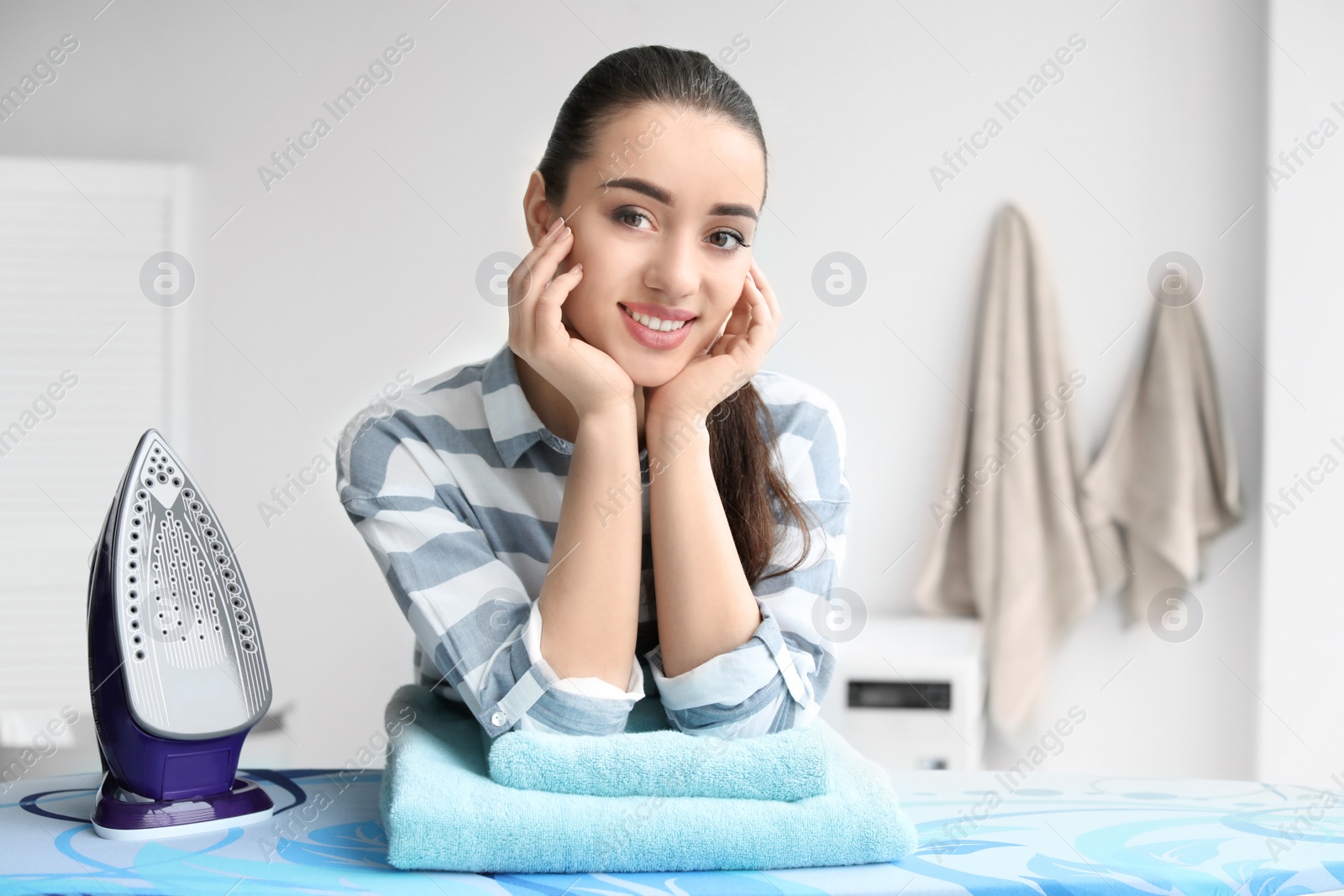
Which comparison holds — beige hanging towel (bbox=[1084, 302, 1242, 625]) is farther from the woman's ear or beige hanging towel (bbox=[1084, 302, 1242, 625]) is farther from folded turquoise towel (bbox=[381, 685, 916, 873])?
folded turquoise towel (bbox=[381, 685, 916, 873])

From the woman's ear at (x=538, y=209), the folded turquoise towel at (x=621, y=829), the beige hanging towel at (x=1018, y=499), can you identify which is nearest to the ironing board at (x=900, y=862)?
the folded turquoise towel at (x=621, y=829)

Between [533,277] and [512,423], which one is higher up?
[533,277]

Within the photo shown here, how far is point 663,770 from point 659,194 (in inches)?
15.9

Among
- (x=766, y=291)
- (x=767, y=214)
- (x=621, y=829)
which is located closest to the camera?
(x=621, y=829)

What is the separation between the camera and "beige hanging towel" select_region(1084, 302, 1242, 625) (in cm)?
180

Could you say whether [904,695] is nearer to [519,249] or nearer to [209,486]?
[519,249]

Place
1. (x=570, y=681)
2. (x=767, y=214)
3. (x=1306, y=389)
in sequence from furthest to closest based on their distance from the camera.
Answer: (x=767, y=214) → (x=1306, y=389) → (x=570, y=681)

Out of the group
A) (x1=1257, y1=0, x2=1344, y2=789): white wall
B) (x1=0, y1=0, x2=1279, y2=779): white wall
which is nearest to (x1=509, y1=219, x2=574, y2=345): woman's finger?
(x1=0, y1=0, x2=1279, y2=779): white wall

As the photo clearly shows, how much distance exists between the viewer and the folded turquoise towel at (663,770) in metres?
0.59

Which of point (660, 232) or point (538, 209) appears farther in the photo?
point (538, 209)

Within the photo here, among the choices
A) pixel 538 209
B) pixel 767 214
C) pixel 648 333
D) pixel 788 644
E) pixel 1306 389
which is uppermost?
pixel 767 214

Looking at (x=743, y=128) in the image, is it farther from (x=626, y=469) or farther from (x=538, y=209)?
(x=626, y=469)

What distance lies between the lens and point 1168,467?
1.81 meters

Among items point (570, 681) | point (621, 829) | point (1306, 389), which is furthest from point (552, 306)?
point (1306, 389)
